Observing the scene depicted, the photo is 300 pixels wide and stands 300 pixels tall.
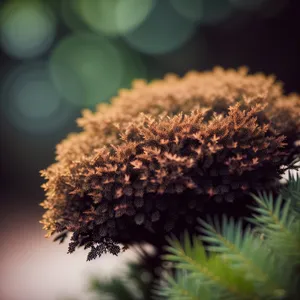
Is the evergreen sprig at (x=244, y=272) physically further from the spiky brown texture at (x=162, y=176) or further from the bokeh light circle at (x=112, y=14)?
the bokeh light circle at (x=112, y=14)

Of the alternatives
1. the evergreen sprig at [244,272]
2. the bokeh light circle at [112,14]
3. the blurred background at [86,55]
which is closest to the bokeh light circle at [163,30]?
the blurred background at [86,55]

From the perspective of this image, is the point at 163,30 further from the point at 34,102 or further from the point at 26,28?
the point at 34,102

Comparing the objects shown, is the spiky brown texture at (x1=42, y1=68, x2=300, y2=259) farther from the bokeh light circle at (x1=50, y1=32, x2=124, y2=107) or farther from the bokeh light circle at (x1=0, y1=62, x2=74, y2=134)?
the bokeh light circle at (x1=0, y1=62, x2=74, y2=134)

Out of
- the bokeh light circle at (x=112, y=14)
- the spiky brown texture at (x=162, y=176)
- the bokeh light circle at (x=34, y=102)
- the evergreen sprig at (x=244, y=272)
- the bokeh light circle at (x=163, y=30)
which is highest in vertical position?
the bokeh light circle at (x=112, y=14)

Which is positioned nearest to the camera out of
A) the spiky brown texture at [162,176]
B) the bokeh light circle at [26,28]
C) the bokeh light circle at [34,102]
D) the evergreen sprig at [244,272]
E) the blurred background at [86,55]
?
the evergreen sprig at [244,272]

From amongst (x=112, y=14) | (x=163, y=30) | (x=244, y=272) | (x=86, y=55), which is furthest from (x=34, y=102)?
(x=244, y=272)

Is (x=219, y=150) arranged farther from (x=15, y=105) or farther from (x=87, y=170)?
(x=15, y=105)

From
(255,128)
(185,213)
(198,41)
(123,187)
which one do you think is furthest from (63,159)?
(198,41)
